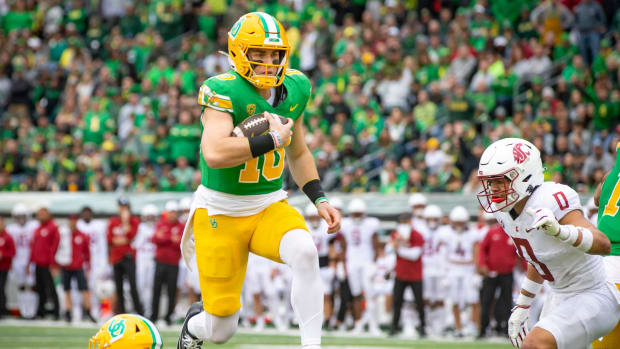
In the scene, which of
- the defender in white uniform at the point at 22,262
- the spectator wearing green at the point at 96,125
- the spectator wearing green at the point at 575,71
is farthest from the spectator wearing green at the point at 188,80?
the spectator wearing green at the point at 575,71

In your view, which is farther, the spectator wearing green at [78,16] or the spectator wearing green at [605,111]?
the spectator wearing green at [78,16]

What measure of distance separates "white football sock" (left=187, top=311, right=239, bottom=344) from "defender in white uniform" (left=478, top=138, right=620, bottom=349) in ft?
5.54

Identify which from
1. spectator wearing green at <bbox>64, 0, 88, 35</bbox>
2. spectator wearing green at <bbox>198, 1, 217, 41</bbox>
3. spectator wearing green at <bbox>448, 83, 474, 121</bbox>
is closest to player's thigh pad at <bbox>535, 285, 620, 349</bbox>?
spectator wearing green at <bbox>448, 83, 474, 121</bbox>

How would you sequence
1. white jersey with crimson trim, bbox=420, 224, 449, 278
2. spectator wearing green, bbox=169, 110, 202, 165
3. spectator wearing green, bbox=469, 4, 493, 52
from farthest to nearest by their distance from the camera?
spectator wearing green, bbox=469, 4, 493, 52, spectator wearing green, bbox=169, 110, 202, 165, white jersey with crimson trim, bbox=420, 224, 449, 278

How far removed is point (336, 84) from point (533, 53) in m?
3.34

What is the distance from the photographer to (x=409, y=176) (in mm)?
13625

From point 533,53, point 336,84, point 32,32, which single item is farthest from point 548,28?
point 32,32

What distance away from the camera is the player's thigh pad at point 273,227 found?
5.20m

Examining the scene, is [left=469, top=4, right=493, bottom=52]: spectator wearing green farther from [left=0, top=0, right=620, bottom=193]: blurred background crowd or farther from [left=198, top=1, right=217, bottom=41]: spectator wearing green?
[left=198, top=1, right=217, bottom=41]: spectator wearing green

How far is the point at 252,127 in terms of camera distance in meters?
5.07

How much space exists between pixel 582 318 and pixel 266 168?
1.94 metres

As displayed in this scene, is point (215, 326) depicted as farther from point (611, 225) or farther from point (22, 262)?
point (22, 262)

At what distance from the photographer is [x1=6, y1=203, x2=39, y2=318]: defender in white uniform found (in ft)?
46.9

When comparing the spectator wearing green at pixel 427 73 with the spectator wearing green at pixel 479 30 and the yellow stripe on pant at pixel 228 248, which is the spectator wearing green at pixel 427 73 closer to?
the spectator wearing green at pixel 479 30
